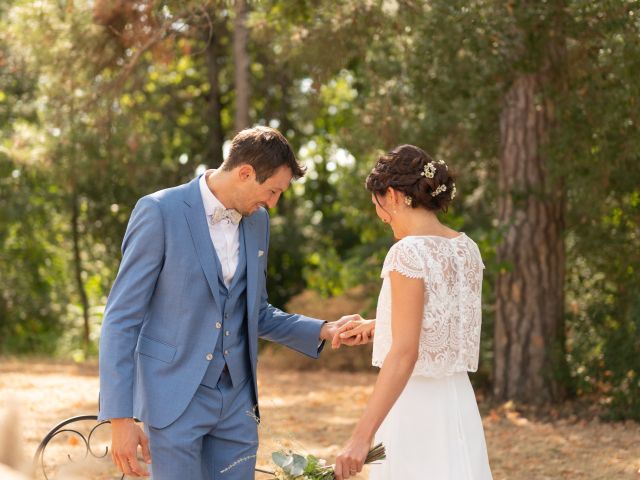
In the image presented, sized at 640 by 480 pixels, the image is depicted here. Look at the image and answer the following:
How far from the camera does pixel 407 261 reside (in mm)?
3078

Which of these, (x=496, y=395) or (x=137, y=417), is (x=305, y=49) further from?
(x=137, y=417)

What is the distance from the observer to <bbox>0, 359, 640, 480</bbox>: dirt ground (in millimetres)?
6779

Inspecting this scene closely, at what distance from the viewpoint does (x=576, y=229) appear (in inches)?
371

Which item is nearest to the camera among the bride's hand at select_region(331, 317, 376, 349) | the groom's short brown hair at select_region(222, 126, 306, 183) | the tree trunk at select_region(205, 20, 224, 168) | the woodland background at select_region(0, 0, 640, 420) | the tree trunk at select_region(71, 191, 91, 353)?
the groom's short brown hair at select_region(222, 126, 306, 183)

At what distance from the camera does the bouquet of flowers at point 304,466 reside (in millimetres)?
3016

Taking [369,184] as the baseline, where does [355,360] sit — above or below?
below

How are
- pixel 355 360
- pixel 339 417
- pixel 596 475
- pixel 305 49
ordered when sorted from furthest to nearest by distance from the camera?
pixel 355 360 → pixel 339 417 → pixel 305 49 → pixel 596 475

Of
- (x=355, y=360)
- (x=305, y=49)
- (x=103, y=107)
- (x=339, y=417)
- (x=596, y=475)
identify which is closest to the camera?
(x=596, y=475)

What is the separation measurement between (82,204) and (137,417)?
1384 cm

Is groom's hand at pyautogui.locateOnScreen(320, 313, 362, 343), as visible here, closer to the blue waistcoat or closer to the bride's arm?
the blue waistcoat

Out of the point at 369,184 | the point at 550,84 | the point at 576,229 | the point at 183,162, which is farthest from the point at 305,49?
the point at 183,162

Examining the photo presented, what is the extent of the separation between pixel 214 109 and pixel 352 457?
574 inches

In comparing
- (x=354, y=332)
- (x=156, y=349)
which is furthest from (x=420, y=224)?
(x=156, y=349)

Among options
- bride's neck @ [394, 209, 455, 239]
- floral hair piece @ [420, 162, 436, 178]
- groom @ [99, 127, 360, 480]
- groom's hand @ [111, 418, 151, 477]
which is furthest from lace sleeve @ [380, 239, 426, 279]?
groom's hand @ [111, 418, 151, 477]
